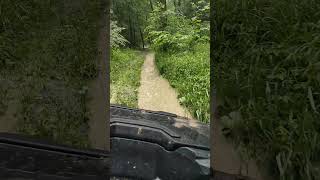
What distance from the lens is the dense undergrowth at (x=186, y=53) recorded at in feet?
22.5

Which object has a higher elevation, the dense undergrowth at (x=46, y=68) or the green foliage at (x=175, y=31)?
the green foliage at (x=175, y=31)

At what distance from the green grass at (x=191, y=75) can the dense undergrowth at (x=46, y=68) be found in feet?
10.5

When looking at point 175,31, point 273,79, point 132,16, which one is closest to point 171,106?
point 175,31

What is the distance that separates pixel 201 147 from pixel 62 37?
1.33m

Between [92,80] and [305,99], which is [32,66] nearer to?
[92,80]

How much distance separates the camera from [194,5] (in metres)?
11.4

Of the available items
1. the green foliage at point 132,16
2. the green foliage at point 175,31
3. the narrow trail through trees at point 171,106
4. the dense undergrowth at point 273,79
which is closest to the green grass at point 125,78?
the narrow trail through trees at point 171,106

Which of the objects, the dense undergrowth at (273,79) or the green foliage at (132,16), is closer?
the dense undergrowth at (273,79)

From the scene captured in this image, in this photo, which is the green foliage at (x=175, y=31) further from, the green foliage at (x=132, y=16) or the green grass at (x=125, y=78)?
the green foliage at (x=132, y=16)

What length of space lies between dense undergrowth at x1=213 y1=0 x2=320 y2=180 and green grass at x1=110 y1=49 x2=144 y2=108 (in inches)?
194

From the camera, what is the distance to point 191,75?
7.96m

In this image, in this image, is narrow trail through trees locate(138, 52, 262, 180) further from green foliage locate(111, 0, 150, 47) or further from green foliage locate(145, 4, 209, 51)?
green foliage locate(111, 0, 150, 47)

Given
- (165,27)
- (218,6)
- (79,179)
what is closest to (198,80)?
(165,27)

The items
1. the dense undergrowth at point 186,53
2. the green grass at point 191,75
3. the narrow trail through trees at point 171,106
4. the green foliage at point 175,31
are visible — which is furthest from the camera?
the green foliage at point 175,31
